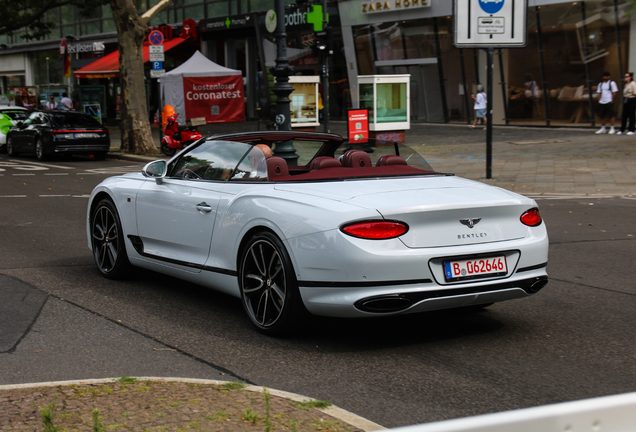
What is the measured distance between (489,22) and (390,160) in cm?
1034

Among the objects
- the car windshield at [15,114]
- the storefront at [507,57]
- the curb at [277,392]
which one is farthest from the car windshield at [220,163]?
the car windshield at [15,114]

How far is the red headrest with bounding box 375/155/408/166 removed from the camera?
5.94 meters

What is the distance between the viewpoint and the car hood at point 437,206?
456 centimetres

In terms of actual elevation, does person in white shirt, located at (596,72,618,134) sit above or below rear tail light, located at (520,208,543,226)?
above

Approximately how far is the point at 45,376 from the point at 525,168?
15.1 m

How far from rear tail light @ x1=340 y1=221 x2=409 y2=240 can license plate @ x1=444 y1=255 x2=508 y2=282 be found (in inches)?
14.5

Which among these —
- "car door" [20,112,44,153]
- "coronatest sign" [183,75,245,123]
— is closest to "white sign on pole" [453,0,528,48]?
"car door" [20,112,44,153]

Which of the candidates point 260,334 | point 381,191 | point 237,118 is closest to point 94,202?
point 260,334

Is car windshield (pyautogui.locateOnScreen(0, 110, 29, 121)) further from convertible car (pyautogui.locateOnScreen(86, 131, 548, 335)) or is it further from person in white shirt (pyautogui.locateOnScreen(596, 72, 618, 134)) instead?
convertible car (pyautogui.locateOnScreen(86, 131, 548, 335))

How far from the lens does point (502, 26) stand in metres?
15.4

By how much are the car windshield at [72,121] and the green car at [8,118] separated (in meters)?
3.95

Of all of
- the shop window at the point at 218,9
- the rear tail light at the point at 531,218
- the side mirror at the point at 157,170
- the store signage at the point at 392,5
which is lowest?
the rear tail light at the point at 531,218

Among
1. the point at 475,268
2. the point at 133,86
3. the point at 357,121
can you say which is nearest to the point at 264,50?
the point at 133,86

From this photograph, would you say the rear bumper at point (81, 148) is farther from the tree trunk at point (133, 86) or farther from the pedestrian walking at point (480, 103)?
the pedestrian walking at point (480, 103)
